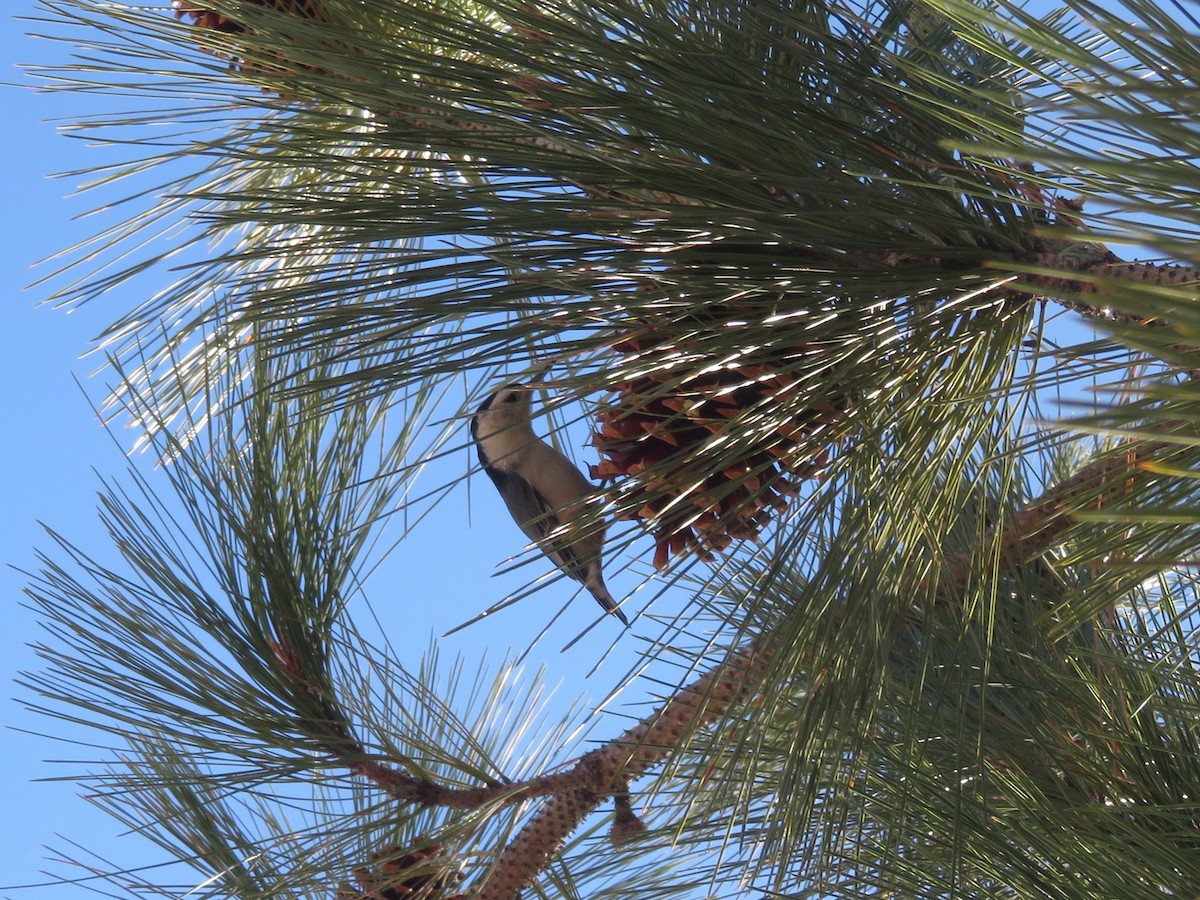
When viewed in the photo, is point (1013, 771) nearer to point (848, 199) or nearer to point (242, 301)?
point (848, 199)

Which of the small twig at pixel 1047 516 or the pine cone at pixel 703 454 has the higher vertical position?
the pine cone at pixel 703 454

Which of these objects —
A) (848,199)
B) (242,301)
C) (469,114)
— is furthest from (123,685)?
(848,199)

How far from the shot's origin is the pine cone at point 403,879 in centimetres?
107

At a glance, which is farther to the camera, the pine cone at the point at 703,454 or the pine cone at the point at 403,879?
the pine cone at the point at 403,879

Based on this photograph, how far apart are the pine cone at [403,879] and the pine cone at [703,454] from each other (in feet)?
1.52

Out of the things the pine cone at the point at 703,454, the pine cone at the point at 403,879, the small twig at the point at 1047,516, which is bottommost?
the pine cone at the point at 403,879

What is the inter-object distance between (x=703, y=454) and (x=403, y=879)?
0.62 m

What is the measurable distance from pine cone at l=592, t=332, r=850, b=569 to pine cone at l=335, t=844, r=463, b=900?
0.46 m

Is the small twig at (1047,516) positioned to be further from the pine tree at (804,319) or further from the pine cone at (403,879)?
the pine cone at (403,879)

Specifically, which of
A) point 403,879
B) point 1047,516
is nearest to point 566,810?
point 403,879

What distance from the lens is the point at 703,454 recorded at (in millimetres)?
685

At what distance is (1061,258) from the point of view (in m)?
0.61

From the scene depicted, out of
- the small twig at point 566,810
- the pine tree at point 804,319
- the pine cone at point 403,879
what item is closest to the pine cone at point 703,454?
the pine tree at point 804,319

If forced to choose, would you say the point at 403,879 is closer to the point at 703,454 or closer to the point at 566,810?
the point at 566,810
